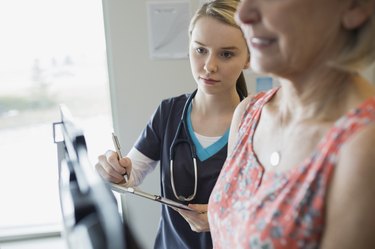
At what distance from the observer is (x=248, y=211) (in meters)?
0.62

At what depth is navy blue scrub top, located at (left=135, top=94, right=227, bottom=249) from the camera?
3.35 feet

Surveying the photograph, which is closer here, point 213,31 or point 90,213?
point 90,213

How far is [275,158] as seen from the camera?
Result: 0.66m

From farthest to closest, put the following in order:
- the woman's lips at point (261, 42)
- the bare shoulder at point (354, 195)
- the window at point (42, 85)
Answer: the window at point (42, 85)
the woman's lips at point (261, 42)
the bare shoulder at point (354, 195)

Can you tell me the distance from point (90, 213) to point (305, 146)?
1.27ft

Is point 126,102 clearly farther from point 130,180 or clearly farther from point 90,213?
point 90,213

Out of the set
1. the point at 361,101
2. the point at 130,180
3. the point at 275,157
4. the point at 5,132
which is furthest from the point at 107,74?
the point at 361,101

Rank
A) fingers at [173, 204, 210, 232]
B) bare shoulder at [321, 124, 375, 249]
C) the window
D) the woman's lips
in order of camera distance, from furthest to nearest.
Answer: the window < fingers at [173, 204, 210, 232] < the woman's lips < bare shoulder at [321, 124, 375, 249]

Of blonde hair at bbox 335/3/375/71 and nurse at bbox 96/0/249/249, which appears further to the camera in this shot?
nurse at bbox 96/0/249/249

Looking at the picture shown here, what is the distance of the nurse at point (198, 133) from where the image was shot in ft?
3.28

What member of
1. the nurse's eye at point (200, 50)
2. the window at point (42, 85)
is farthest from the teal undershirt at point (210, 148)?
the window at point (42, 85)

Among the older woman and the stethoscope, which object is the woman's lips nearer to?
the older woman

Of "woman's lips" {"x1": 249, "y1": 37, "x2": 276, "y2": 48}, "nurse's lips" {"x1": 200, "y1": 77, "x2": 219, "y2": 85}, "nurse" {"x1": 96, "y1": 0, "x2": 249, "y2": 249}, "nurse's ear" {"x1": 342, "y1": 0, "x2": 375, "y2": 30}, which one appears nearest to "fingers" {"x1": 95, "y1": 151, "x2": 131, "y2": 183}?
"nurse" {"x1": 96, "y1": 0, "x2": 249, "y2": 249}

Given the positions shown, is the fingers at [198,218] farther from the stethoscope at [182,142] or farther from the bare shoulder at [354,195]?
the bare shoulder at [354,195]
